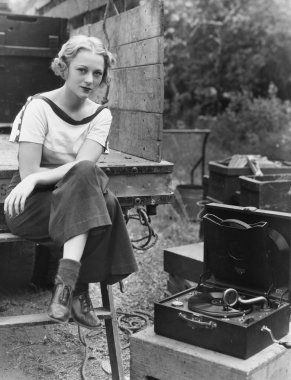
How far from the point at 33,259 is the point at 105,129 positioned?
1.72 meters

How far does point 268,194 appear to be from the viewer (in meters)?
4.95

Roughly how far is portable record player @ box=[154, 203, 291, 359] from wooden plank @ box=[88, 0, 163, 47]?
1157 mm

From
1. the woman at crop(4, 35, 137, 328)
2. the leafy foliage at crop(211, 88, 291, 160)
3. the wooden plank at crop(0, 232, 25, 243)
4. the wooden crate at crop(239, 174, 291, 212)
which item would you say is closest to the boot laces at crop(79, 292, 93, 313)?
the woman at crop(4, 35, 137, 328)

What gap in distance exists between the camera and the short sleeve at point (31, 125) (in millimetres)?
3277

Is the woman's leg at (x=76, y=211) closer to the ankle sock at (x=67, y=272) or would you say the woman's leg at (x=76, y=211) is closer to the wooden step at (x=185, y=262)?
the ankle sock at (x=67, y=272)

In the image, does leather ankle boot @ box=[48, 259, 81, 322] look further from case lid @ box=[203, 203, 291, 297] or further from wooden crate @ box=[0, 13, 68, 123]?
wooden crate @ box=[0, 13, 68, 123]

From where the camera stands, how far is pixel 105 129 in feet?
11.5

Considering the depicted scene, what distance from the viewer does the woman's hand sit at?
122 inches

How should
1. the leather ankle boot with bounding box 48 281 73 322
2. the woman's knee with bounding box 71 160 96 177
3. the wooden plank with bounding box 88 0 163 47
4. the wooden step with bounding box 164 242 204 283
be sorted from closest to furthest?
1. the leather ankle boot with bounding box 48 281 73 322
2. the woman's knee with bounding box 71 160 96 177
3. the wooden plank with bounding box 88 0 163 47
4. the wooden step with bounding box 164 242 204 283

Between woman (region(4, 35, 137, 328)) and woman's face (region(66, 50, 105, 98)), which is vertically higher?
woman's face (region(66, 50, 105, 98))

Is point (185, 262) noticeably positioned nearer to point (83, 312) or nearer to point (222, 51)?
point (83, 312)

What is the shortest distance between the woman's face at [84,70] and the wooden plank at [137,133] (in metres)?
0.56

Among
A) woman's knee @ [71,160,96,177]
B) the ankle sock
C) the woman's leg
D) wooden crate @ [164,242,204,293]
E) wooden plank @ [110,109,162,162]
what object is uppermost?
wooden plank @ [110,109,162,162]

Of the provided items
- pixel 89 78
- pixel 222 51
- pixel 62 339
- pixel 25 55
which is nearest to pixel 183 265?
pixel 62 339
